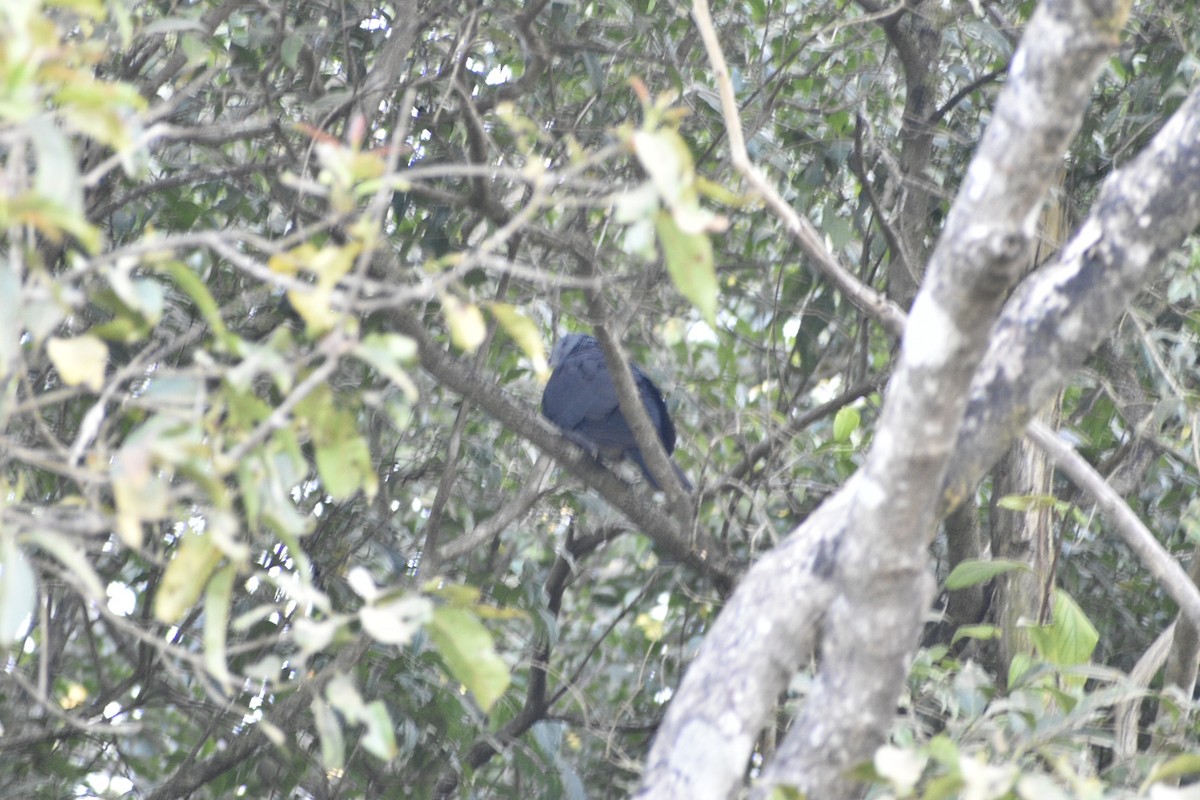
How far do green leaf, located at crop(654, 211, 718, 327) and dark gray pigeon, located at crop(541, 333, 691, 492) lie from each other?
297 cm

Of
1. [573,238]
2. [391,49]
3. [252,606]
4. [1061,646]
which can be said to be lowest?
[1061,646]

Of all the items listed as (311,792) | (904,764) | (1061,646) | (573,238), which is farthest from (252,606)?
(904,764)

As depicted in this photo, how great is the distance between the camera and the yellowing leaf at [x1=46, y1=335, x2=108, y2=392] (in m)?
1.40

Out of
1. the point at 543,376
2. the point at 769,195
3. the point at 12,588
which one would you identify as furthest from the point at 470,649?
the point at 543,376

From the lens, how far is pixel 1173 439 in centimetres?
368

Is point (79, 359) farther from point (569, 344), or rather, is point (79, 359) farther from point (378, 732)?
point (569, 344)

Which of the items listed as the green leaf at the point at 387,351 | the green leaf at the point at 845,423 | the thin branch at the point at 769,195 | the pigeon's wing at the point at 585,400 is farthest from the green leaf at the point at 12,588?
the pigeon's wing at the point at 585,400

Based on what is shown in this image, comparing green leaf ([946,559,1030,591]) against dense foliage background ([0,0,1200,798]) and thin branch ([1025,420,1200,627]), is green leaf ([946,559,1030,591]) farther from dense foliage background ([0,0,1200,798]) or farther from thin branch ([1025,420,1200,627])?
thin branch ([1025,420,1200,627])

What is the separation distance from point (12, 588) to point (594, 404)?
364 cm

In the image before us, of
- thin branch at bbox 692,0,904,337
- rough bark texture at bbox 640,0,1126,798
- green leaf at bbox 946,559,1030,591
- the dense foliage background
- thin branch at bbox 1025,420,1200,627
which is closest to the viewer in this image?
rough bark texture at bbox 640,0,1126,798

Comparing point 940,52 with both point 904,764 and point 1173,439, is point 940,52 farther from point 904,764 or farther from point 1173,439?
point 904,764

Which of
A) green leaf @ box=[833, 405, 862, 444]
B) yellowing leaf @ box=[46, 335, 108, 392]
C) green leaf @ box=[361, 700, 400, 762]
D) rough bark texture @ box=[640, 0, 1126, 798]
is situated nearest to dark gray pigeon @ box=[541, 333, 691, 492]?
green leaf @ box=[833, 405, 862, 444]

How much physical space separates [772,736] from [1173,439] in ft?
5.00

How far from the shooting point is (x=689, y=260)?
1.53m
